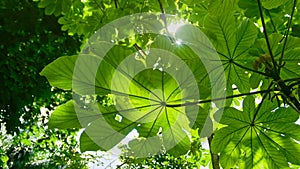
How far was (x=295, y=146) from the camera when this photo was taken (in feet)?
1.83

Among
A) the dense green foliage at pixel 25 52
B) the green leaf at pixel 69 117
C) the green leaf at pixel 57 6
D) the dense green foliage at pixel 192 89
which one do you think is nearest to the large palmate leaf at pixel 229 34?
the dense green foliage at pixel 192 89

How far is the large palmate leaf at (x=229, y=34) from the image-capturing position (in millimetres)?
508

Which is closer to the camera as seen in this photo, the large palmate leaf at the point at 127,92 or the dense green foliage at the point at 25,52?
the large palmate leaf at the point at 127,92

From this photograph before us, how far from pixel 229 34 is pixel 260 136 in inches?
7.0

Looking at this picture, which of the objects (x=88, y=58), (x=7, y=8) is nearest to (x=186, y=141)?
(x=88, y=58)

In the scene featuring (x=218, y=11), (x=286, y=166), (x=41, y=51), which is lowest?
(x=286, y=166)

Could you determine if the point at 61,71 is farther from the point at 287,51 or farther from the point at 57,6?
the point at 57,6

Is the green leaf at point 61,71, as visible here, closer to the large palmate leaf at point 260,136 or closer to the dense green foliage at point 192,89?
the dense green foliage at point 192,89

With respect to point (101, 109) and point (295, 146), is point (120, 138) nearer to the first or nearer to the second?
point (101, 109)

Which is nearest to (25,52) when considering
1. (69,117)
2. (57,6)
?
(57,6)

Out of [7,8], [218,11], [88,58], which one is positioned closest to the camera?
[88,58]

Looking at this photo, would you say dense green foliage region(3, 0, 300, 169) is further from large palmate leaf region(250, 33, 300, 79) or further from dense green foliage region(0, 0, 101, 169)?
dense green foliage region(0, 0, 101, 169)

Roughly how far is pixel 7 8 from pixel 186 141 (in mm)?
2991

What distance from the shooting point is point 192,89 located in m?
0.47
